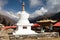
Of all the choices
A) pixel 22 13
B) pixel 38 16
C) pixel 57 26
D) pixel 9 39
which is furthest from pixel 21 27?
pixel 38 16

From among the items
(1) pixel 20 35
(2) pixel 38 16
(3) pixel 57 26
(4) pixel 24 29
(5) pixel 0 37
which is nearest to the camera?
(5) pixel 0 37

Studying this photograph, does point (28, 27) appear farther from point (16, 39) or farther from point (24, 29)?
point (16, 39)

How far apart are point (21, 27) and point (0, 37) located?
2938 mm

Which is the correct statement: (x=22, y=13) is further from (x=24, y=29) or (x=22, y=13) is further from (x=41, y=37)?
(x=41, y=37)

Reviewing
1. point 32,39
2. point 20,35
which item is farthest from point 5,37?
point 32,39

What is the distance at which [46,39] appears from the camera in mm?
14117

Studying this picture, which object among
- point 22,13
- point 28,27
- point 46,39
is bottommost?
point 46,39

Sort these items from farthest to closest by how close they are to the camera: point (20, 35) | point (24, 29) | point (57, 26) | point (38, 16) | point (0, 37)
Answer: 1. point (38, 16)
2. point (57, 26)
3. point (24, 29)
4. point (20, 35)
5. point (0, 37)

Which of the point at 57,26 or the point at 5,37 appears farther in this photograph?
the point at 57,26

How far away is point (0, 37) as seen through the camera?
508 inches

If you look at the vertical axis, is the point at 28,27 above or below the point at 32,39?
above

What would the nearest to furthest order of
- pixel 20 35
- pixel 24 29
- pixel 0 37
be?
pixel 0 37 < pixel 20 35 < pixel 24 29

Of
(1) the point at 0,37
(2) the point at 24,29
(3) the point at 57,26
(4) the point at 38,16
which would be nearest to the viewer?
(1) the point at 0,37

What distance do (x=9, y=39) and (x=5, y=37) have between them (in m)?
0.40
